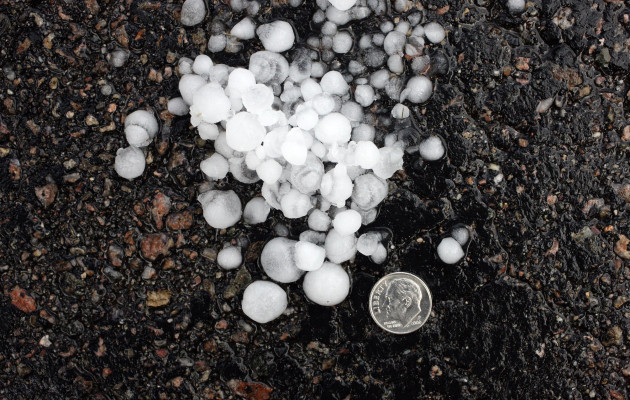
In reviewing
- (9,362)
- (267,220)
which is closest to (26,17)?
(267,220)

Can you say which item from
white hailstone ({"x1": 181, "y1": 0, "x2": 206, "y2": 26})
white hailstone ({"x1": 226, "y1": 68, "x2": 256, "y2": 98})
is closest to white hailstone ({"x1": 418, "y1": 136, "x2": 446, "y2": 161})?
white hailstone ({"x1": 226, "y1": 68, "x2": 256, "y2": 98})

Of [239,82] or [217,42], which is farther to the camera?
[217,42]

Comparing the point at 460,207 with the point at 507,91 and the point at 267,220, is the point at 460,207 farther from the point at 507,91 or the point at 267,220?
the point at 267,220

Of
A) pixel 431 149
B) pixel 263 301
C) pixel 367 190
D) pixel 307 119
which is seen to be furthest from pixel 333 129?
pixel 263 301

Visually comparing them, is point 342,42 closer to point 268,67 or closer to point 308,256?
point 268,67

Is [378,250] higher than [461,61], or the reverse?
[461,61]

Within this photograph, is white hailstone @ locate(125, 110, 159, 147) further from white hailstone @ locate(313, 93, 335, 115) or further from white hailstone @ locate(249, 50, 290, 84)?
white hailstone @ locate(313, 93, 335, 115)
